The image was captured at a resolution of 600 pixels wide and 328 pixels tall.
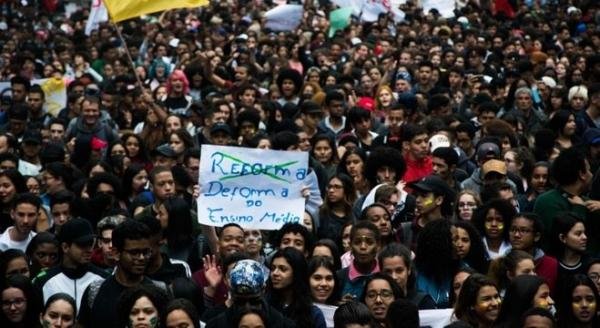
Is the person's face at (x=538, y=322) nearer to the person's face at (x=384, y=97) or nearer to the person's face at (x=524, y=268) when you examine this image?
the person's face at (x=524, y=268)

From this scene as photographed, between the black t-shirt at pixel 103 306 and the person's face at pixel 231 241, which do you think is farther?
the person's face at pixel 231 241

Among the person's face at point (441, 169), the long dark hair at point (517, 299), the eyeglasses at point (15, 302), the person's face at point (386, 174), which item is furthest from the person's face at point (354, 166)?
the eyeglasses at point (15, 302)

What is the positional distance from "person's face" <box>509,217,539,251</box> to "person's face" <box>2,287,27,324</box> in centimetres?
303

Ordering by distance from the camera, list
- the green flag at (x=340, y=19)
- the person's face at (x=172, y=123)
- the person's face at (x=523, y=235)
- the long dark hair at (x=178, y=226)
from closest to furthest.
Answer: the person's face at (x=523, y=235)
the long dark hair at (x=178, y=226)
the person's face at (x=172, y=123)
the green flag at (x=340, y=19)

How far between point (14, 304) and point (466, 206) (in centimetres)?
327

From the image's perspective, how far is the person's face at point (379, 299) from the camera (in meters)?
8.00

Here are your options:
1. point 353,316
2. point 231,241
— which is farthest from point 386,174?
point 353,316

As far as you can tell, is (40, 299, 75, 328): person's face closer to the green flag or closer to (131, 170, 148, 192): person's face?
(131, 170, 148, 192): person's face

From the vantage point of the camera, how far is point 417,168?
12.0 meters

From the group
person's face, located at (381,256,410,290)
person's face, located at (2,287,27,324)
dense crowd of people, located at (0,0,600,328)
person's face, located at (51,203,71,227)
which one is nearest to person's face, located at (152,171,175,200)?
dense crowd of people, located at (0,0,600,328)

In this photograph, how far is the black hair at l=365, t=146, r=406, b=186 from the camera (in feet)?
36.5

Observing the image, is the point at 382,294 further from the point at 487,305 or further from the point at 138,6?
the point at 138,6

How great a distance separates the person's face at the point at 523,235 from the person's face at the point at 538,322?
6.16ft

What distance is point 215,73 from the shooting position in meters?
18.7
